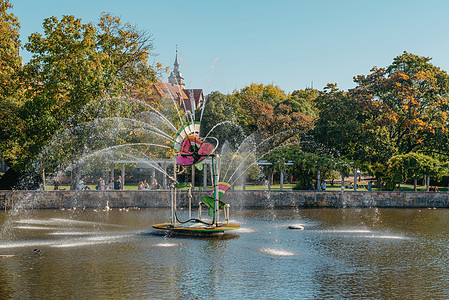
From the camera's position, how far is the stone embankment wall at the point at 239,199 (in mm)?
41750

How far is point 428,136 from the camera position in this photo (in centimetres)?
5466

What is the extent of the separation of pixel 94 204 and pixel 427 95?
36350 mm

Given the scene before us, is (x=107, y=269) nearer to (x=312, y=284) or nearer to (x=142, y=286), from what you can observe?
(x=142, y=286)

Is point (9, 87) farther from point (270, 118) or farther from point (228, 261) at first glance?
point (270, 118)

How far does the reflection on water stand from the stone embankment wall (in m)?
8.56

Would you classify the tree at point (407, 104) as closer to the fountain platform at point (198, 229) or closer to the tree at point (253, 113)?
the tree at point (253, 113)

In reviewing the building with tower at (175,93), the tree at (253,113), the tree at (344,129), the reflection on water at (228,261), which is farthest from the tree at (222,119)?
the reflection on water at (228,261)

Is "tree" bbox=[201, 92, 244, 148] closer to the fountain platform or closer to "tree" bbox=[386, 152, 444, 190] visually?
"tree" bbox=[386, 152, 444, 190]

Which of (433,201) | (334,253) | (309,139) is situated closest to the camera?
(334,253)

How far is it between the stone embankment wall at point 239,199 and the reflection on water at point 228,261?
8.56 metres

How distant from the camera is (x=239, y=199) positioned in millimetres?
44594

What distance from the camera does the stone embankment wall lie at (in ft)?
137

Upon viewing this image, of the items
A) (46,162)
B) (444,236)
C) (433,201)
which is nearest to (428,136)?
(433,201)

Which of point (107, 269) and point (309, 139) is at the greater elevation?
point (309, 139)
